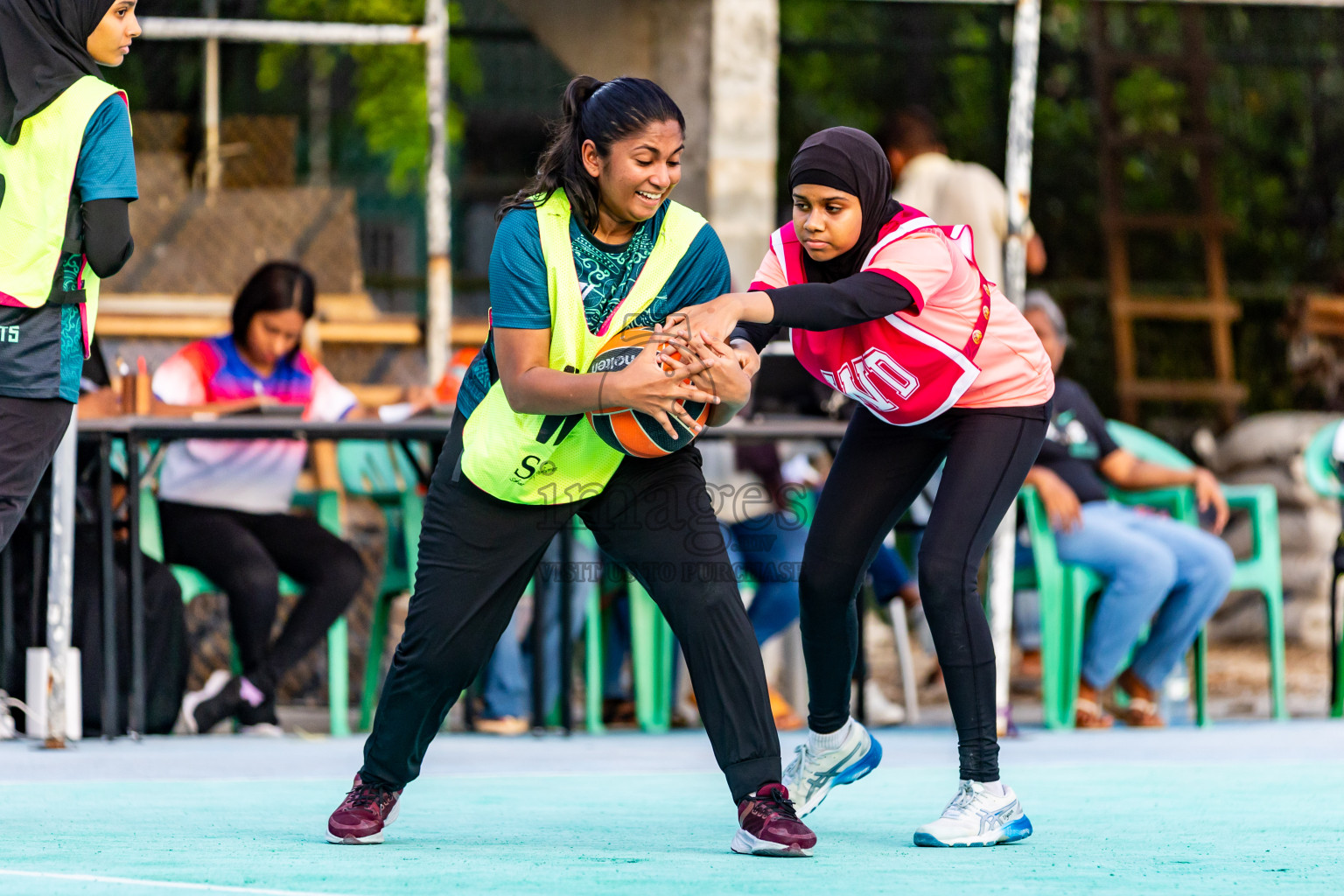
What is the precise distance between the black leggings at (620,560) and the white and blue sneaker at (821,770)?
19.5 inches

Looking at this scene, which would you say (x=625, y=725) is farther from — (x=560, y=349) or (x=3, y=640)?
(x=560, y=349)

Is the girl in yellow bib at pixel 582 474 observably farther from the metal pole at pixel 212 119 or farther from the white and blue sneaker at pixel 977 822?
the metal pole at pixel 212 119

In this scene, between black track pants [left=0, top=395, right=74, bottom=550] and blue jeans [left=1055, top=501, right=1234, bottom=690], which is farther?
blue jeans [left=1055, top=501, right=1234, bottom=690]

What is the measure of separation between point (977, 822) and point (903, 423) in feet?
3.11

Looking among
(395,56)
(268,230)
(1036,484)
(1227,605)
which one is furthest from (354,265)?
(1227,605)

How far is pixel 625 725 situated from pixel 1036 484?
191 centimetres

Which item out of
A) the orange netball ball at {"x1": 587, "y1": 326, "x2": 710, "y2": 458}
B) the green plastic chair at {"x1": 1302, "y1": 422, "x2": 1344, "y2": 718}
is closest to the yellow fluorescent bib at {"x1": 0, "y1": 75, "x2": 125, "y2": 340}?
the orange netball ball at {"x1": 587, "y1": 326, "x2": 710, "y2": 458}

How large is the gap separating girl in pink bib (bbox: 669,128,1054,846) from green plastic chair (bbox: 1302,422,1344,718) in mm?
3688

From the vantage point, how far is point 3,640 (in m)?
6.50

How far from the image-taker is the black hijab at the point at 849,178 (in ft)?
13.7

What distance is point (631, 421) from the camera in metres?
3.89

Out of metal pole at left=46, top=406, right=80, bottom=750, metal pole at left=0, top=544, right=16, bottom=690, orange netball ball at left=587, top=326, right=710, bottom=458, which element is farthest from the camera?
metal pole at left=0, top=544, right=16, bottom=690

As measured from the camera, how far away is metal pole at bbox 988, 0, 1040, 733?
6949mm

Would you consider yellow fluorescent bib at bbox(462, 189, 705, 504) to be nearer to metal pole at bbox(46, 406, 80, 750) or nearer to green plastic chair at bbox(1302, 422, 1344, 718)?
metal pole at bbox(46, 406, 80, 750)
